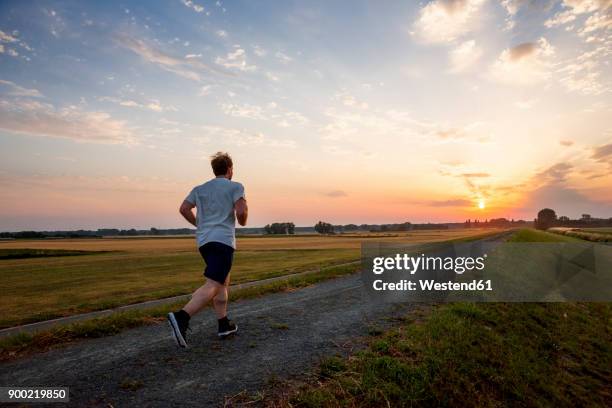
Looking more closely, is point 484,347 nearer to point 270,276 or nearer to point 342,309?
point 342,309

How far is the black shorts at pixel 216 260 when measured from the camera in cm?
539

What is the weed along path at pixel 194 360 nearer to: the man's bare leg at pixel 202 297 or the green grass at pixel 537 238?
the man's bare leg at pixel 202 297

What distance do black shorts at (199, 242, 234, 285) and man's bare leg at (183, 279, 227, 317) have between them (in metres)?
0.10

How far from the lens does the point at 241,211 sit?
5.49 metres

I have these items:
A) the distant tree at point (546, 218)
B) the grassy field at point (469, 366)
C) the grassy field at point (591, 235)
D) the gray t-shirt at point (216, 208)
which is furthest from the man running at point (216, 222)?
the distant tree at point (546, 218)

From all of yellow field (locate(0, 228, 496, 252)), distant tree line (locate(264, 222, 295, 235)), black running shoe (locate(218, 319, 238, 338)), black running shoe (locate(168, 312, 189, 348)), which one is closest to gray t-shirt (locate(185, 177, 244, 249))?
black running shoe (locate(168, 312, 189, 348))

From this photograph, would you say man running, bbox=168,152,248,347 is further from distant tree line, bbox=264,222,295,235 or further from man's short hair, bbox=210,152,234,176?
distant tree line, bbox=264,222,295,235

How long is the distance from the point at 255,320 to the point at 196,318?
1.34 m

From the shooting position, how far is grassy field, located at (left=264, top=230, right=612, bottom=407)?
4.51m

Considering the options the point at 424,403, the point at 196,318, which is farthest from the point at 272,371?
the point at 196,318

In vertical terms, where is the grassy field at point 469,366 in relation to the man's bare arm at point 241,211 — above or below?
below

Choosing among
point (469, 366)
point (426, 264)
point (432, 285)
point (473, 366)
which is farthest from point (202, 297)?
point (426, 264)

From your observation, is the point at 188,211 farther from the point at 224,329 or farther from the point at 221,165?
Answer: the point at 224,329

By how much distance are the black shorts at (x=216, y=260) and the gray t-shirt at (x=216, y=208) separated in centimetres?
8
